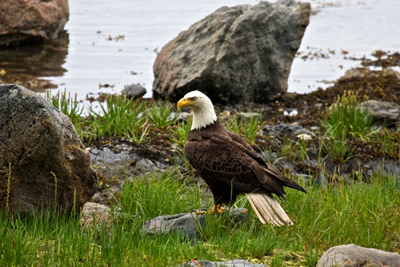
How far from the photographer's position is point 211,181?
6.23m

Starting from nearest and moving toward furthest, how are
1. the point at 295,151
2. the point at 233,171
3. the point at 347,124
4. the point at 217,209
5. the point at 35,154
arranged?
the point at 35,154, the point at 233,171, the point at 217,209, the point at 295,151, the point at 347,124

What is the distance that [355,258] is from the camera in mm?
4434

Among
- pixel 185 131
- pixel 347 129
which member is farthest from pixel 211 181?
pixel 347 129

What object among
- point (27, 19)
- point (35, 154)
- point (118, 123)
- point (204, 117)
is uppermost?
point (204, 117)

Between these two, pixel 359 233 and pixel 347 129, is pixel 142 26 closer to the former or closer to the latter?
pixel 347 129

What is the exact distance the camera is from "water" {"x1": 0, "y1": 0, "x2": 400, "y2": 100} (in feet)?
48.3

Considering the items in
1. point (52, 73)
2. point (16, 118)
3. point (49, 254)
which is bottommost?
point (52, 73)

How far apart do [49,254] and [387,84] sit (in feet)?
35.4

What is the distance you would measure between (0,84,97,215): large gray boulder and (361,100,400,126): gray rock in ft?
20.6

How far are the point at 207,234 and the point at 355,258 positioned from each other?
5.28ft

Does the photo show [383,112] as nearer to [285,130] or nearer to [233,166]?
[285,130]

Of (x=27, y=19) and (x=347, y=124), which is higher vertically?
(x=27, y=19)

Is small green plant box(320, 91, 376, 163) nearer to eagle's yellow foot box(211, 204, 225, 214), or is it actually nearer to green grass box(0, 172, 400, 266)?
green grass box(0, 172, 400, 266)

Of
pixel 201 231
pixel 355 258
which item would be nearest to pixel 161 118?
pixel 201 231
